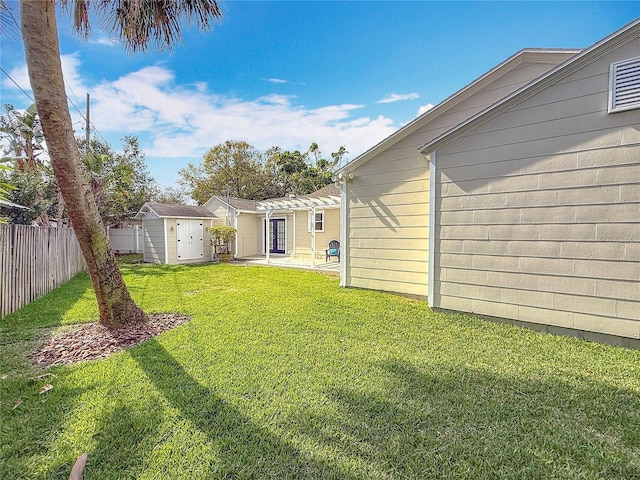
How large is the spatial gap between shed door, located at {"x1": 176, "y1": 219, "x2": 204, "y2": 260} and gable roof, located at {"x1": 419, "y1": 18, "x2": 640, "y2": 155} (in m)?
11.6

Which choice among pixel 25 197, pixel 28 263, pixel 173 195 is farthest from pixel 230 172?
pixel 28 263

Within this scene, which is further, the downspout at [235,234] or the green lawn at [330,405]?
the downspout at [235,234]

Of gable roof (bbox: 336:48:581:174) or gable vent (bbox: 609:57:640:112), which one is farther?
gable roof (bbox: 336:48:581:174)

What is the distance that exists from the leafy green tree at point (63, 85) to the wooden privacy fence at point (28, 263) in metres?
2.36

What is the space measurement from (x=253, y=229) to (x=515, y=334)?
13739 millimetres

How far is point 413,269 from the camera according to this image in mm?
6184

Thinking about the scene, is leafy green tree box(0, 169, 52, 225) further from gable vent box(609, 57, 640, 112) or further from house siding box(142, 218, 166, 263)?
gable vent box(609, 57, 640, 112)

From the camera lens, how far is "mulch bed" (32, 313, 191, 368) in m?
3.63

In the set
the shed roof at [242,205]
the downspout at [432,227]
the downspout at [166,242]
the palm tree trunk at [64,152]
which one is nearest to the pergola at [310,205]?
the shed roof at [242,205]

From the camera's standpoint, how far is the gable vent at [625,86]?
3.65 m

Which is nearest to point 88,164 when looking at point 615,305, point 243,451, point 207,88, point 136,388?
point 207,88

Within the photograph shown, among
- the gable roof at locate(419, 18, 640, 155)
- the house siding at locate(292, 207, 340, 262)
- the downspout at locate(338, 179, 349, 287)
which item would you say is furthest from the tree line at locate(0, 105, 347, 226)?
the gable roof at locate(419, 18, 640, 155)

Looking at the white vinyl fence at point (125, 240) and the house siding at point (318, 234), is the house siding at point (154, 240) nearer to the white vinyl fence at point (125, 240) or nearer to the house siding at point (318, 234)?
the white vinyl fence at point (125, 240)

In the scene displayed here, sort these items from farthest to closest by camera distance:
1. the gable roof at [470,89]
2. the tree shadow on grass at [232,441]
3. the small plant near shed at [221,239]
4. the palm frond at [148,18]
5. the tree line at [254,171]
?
1. the tree line at [254,171]
2. the small plant near shed at [221,239]
3. the gable roof at [470,89]
4. the palm frond at [148,18]
5. the tree shadow on grass at [232,441]
